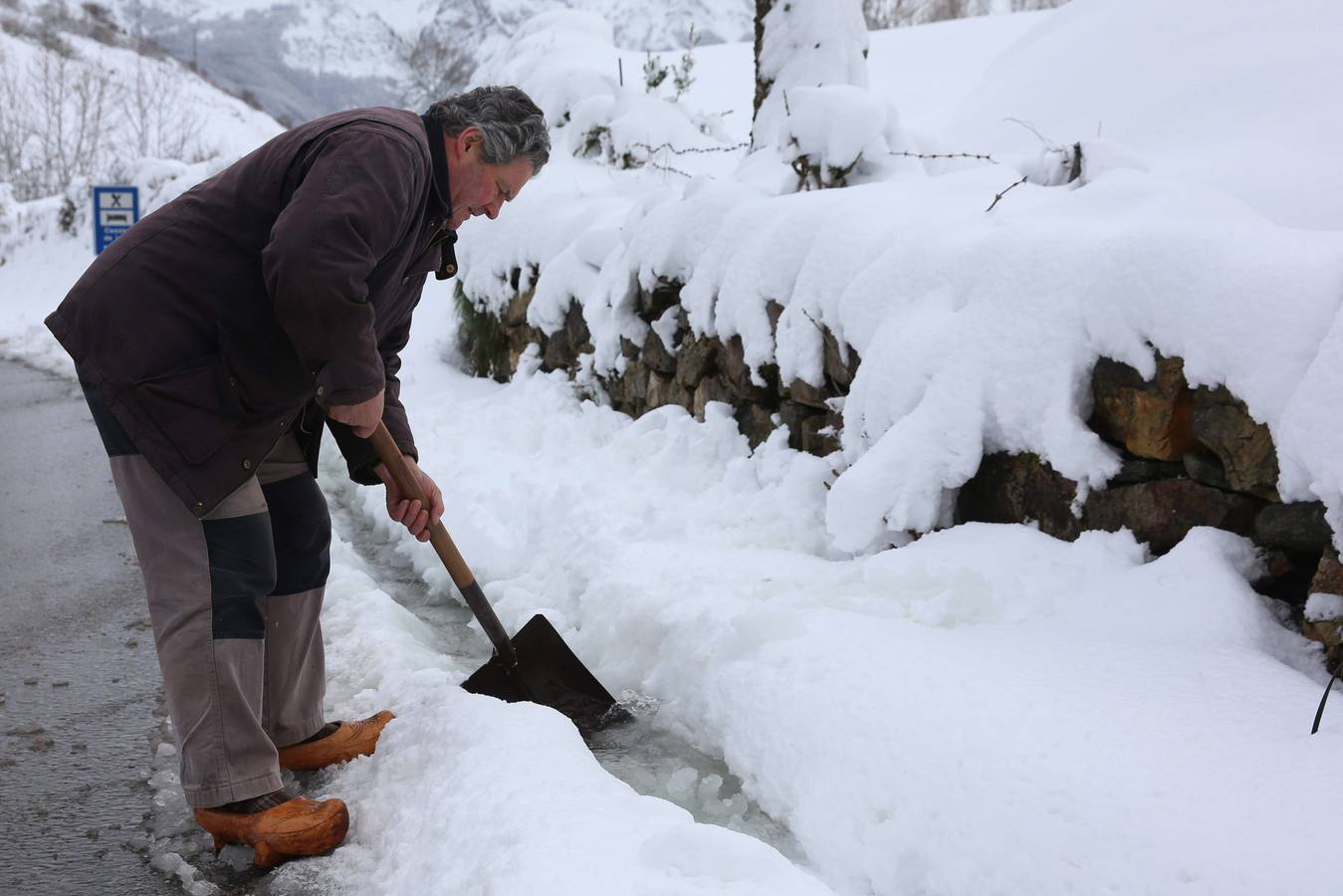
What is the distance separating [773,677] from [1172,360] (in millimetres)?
1273

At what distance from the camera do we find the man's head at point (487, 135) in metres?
2.19

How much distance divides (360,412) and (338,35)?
82312mm

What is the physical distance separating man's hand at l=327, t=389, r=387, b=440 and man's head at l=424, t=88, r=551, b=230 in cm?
45

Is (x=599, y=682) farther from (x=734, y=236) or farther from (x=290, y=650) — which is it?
(x=734, y=236)

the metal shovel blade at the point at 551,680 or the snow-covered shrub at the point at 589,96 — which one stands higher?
the snow-covered shrub at the point at 589,96

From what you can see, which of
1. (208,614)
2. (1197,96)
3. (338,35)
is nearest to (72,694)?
(208,614)

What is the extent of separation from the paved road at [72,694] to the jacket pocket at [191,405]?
96 centimetres

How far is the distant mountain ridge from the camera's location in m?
42.4

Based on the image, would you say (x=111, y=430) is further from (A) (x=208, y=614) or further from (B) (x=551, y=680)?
(B) (x=551, y=680)

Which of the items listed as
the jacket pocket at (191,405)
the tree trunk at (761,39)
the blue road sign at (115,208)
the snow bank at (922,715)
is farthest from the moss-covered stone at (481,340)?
the blue road sign at (115,208)

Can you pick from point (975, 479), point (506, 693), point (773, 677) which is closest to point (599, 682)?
point (506, 693)

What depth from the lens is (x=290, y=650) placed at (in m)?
2.44

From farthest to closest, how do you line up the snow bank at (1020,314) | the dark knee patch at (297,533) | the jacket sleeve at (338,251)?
the dark knee patch at (297,533) < the snow bank at (1020,314) < the jacket sleeve at (338,251)

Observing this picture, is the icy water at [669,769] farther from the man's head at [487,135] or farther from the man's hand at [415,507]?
the man's head at [487,135]
